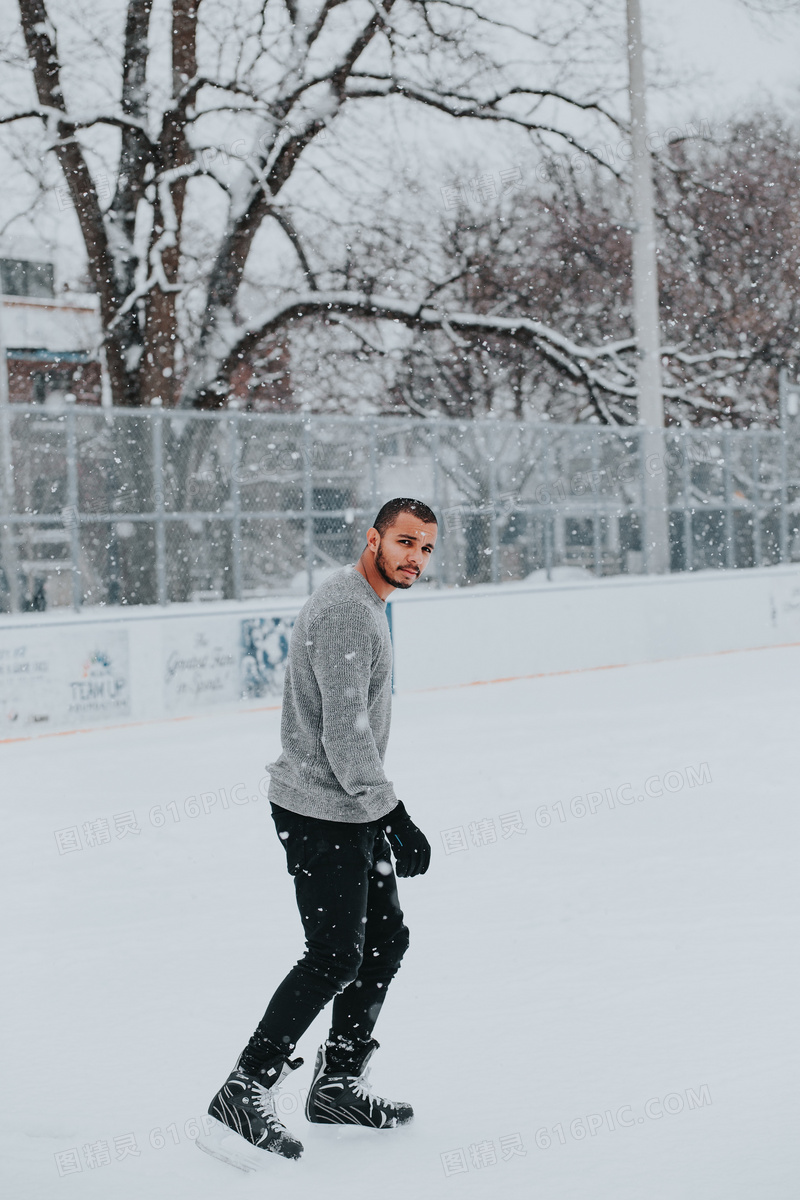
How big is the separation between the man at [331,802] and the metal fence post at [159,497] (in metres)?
8.85

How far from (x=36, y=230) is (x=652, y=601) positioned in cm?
879

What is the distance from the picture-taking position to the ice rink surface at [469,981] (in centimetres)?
305

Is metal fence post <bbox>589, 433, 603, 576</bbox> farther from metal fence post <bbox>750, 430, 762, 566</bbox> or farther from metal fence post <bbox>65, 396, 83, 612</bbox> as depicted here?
metal fence post <bbox>65, 396, 83, 612</bbox>

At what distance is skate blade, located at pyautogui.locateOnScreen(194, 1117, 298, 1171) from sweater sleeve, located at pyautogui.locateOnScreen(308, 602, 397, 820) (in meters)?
0.81

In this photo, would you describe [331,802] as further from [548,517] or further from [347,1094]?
[548,517]

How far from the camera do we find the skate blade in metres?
3.03

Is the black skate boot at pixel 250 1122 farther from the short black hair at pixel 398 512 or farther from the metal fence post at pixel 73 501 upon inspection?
the metal fence post at pixel 73 501

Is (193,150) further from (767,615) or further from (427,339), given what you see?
(767,615)

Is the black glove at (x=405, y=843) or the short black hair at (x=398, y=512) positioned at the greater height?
the short black hair at (x=398, y=512)

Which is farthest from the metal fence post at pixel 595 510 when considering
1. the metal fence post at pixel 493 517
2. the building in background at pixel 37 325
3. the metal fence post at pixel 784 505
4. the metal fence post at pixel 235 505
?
the building in background at pixel 37 325

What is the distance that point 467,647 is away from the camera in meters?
14.1

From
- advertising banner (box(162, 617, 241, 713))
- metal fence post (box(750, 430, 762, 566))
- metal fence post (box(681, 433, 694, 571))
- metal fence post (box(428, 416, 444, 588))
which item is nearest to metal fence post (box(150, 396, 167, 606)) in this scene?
advertising banner (box(162, 617, 241, 713))

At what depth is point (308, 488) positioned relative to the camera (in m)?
12.8

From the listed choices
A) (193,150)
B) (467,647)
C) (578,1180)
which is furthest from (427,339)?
(578,1180)
